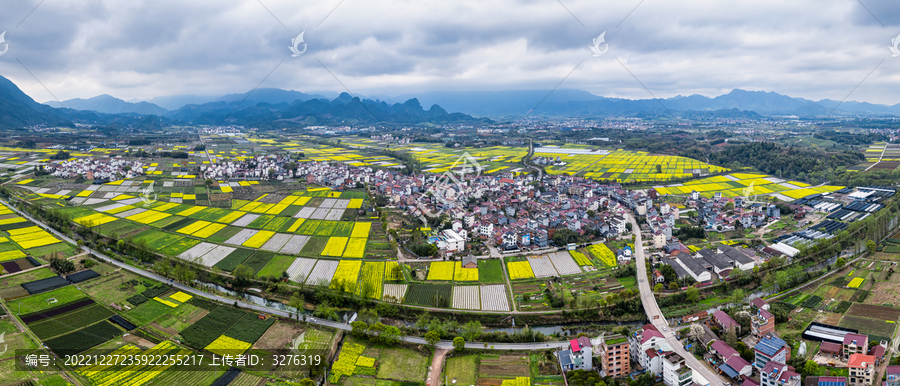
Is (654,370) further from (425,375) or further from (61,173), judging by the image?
(61,173)

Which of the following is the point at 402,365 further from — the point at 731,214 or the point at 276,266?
the point at 731,214

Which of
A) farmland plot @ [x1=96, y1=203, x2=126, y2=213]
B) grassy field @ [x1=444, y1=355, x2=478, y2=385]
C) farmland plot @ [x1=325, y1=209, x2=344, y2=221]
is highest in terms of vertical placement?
farmland plot @ [x1=96, y1=203, x2=126, y2=213]

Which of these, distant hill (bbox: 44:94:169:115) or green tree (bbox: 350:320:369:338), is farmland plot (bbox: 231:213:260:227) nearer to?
green tree (bbox: 350:320:369:338)

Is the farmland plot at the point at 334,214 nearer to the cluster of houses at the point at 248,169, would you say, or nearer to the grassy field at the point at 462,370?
the cluster of houses at the point at 248,169

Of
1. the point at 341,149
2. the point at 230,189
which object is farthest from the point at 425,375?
the point at 341,149

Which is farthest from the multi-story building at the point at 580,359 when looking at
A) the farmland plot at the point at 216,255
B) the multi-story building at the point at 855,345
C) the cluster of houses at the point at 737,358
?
the farmland plot at the point at 216,255

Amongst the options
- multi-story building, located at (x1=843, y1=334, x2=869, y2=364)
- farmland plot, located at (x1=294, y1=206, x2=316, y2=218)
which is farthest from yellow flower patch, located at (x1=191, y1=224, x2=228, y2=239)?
multi-story building, located at (x1=843, y1=334, x2=869, y2=364)
